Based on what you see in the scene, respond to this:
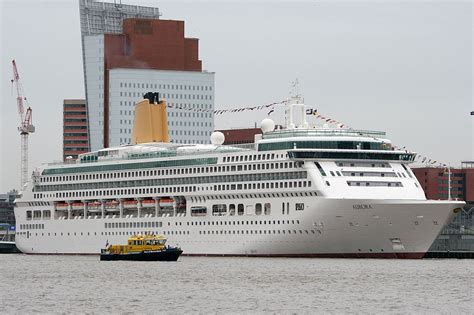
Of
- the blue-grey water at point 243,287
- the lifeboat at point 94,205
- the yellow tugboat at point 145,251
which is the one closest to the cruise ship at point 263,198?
the lifeboat at point 94,205

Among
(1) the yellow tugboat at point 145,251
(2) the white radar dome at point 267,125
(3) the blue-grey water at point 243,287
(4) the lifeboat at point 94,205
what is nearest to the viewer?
(3) the blue-grey water at point 243,287

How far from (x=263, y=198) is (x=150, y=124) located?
32.9 meters

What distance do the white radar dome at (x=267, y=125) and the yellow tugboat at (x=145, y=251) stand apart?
15.8 metres

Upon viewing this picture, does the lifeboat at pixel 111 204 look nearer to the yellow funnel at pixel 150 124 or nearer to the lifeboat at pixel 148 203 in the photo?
the lifeboat at pixel 148 203

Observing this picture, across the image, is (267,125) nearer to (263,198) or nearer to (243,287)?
(263,198)

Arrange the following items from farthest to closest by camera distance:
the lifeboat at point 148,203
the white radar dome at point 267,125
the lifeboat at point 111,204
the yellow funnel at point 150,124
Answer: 1. the yellow funnel at point 150,124
2. the lifeboat at point 111,204
3. the lifeboat at point 148,203
4. the white radar dome at point 267,125

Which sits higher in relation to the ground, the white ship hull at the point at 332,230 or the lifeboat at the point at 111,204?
the lifeboat at the point at 111,204

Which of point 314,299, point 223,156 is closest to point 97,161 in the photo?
point 223,156

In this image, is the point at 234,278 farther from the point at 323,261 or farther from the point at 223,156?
the point at 223,156

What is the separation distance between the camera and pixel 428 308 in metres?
73.1

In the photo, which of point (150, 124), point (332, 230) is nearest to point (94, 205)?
point (150, 124)

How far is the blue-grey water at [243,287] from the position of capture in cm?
7369

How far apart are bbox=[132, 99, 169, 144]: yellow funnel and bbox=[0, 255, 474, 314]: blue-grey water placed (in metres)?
36.2

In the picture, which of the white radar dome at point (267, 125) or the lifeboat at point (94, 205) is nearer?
the white radar dome at point (267, 125)
